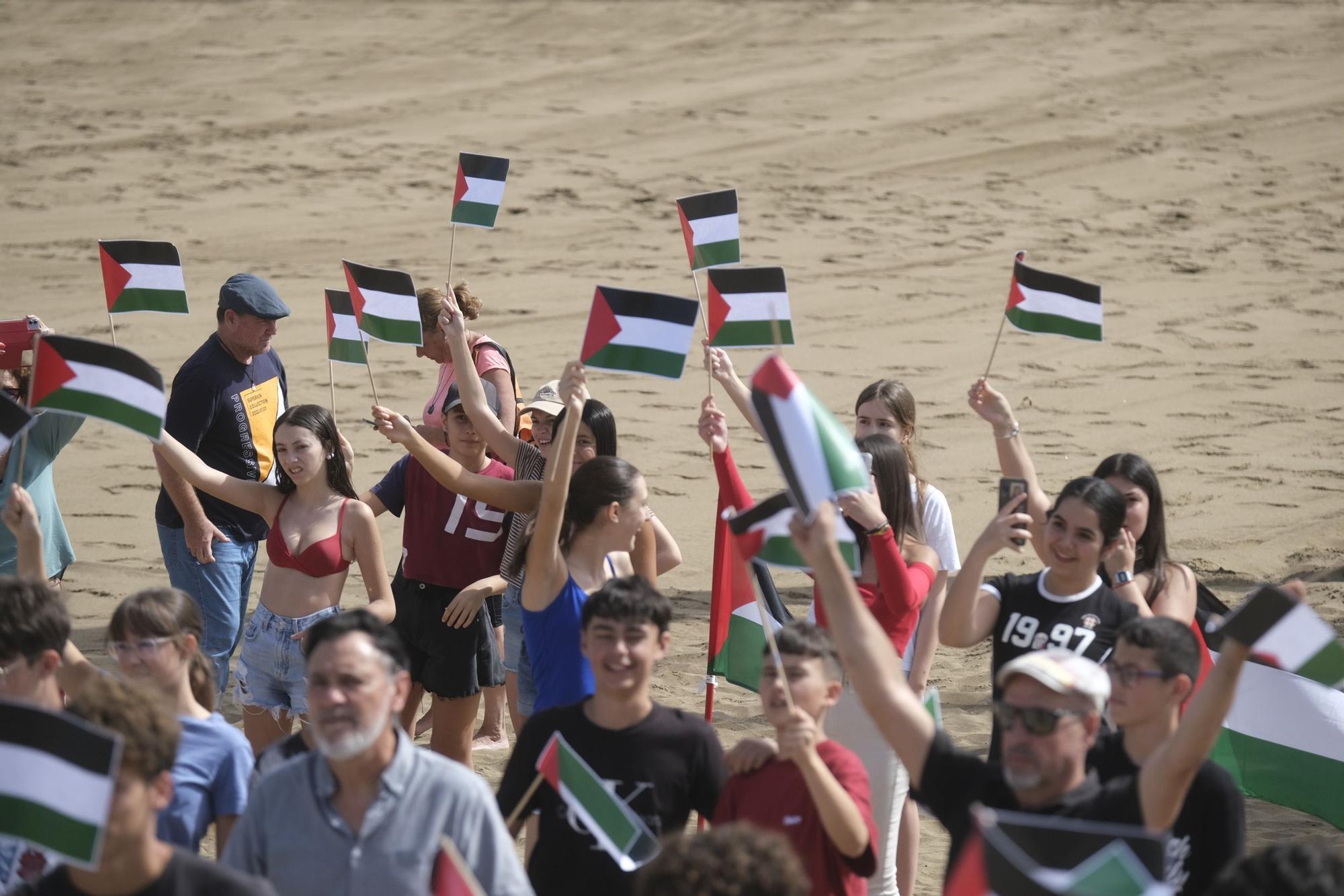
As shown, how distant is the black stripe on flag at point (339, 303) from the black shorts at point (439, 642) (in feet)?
4.30

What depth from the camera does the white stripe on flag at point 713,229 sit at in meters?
6.16

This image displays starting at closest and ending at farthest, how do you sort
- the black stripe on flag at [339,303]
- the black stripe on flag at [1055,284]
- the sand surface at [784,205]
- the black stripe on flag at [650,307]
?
the black stripe on flag at [650,307] < the black stripe on flag at [1055,284] < the black stripe on flag at [339,303] < the sand surface at [784,205]

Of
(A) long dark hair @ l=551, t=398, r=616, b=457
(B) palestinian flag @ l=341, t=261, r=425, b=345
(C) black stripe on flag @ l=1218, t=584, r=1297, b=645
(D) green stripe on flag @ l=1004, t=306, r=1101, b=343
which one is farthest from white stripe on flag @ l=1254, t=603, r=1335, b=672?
(B) palestinian flag @ l=341, t=261, r=425, b=345

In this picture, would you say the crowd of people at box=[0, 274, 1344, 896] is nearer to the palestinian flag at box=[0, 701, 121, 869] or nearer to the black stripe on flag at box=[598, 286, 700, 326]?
the palestinian flag at box=[0, 701, 121, 869]

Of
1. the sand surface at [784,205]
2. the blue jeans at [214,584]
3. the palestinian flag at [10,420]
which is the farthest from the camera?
the sand surface at [784,205]

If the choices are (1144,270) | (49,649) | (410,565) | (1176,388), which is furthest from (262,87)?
(49,649)

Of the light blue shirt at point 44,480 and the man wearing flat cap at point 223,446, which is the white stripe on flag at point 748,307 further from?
the light blue shirt at point 44,480

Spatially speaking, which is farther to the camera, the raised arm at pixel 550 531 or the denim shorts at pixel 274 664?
the denim shorts at pixel 274 664

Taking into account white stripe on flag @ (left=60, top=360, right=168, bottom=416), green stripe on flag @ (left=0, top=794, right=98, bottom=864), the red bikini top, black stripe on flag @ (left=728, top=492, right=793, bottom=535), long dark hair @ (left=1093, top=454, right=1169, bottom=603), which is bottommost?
the red bikini top

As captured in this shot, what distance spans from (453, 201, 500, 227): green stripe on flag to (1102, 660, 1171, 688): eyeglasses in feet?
13.4

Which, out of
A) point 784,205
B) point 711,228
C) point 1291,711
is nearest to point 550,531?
point 711,228

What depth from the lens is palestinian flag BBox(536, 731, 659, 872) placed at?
11.8 ft

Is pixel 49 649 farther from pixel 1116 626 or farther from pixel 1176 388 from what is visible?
pixel 1176 388

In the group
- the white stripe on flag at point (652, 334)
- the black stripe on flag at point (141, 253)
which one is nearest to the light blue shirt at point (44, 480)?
the black stripe on flag at point (141, 253)
